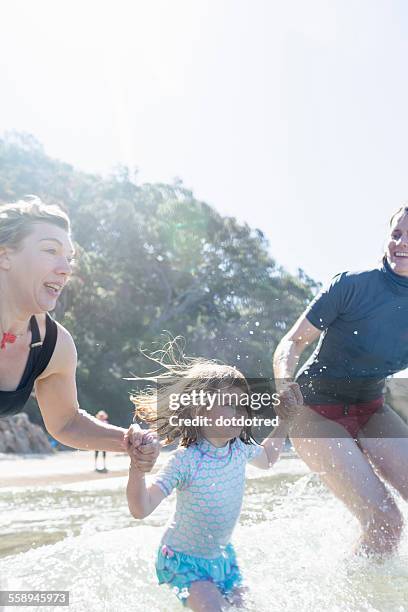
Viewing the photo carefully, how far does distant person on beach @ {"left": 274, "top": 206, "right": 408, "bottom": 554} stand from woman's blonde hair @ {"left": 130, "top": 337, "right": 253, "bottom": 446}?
0.32 metres

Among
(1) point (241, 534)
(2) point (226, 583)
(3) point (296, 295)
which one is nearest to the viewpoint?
(2) point (226, 583)

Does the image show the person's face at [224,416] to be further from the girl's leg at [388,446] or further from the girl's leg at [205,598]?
the girl's leg at [388,446]

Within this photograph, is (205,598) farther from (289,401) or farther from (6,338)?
(6,338)

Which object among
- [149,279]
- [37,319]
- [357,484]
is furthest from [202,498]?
[149,279]

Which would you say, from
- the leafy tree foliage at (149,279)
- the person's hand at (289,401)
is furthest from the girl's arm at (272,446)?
the leafy tree foliage at (149,279)

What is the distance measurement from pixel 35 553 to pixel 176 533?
147 cm

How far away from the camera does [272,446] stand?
3.46 metres

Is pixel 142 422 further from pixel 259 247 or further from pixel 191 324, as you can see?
pixel 259 247

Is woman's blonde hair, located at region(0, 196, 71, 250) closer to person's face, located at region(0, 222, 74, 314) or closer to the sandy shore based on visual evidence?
person's face, located at region(0, 222, 74, 314)

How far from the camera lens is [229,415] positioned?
318 cm

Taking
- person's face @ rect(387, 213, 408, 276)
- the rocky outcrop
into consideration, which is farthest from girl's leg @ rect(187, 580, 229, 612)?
the rocky outcrop

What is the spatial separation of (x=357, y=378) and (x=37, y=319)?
1771 millimetres

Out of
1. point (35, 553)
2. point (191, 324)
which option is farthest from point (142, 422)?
point (191, 324)

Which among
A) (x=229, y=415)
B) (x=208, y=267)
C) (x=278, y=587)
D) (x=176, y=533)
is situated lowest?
(x=208, y=267)
